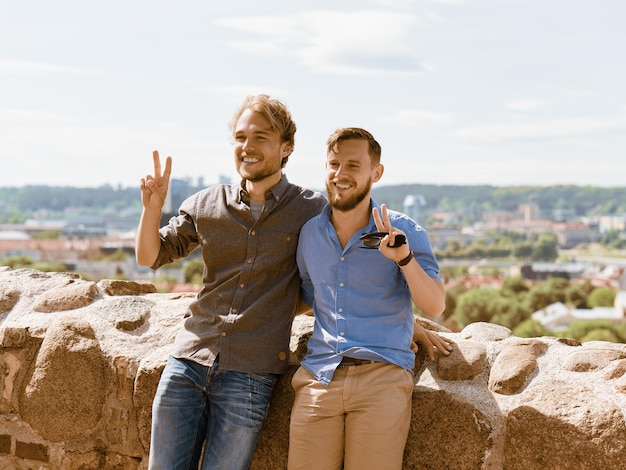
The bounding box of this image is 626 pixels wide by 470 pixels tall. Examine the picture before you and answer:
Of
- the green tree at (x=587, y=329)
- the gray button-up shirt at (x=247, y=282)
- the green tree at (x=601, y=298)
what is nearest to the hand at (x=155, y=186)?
the gray button-up shirt at (x=247, y=282)

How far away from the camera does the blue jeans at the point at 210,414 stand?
7.72ft

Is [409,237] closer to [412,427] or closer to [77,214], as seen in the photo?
[412,427]

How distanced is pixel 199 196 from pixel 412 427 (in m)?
1.02

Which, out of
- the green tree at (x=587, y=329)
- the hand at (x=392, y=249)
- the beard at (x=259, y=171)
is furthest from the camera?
the green tree at (x=587, y=329)

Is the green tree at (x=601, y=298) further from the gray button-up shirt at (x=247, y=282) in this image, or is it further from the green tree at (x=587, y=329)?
the gray button-up shirt at (x=247, y=282)

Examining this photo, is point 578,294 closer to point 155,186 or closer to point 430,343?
point 430,343

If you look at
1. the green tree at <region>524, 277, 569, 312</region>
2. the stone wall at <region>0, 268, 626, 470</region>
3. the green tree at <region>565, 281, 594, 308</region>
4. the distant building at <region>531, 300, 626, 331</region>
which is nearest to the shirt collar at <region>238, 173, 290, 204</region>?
the stone wall at <region>0, 268, 626, 470</region>

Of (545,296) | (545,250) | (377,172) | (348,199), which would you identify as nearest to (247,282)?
(348,199)

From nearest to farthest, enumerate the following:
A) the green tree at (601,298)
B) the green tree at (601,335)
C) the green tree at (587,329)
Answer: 1. the green tree at (601,335)
2. the green tree at (587,329)
3. the green tree at (601,298)

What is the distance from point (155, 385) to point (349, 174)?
969 millimetres

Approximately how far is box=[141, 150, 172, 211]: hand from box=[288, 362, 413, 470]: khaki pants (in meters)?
0.80

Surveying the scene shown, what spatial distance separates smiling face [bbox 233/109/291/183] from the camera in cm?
252

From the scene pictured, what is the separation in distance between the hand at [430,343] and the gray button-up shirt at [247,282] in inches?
15.2

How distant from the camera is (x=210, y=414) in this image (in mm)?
2477
